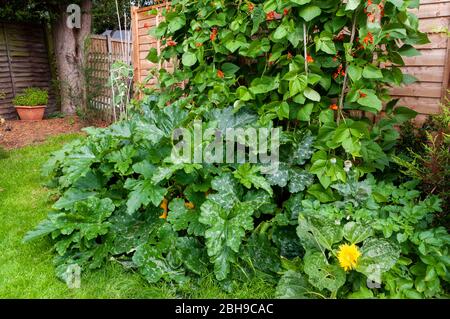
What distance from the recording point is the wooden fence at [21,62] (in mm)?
6977

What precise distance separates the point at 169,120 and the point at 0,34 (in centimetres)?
627

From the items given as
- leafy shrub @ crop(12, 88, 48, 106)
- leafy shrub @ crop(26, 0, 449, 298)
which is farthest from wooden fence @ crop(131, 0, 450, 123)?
leafy shrub @ crop(12, 88, 48, 106)

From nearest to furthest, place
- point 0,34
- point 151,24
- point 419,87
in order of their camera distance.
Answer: point 419,87
point 151,24
point 0,34

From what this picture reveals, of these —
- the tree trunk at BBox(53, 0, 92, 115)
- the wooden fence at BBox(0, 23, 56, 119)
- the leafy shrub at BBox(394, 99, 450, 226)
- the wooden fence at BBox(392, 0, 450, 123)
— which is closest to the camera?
the leafy shrub at BBox(394, 99, 450, 226)

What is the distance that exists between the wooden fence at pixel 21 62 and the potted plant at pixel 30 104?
293 mm

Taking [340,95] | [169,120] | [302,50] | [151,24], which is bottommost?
[169,120]

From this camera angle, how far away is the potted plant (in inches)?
262

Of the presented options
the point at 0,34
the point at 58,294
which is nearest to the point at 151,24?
the point at 58,294

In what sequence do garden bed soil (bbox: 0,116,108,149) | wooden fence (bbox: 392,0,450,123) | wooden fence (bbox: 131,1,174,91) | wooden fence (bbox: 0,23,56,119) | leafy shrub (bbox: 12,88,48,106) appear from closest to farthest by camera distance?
wooden fence (bbox: 392,0,450,123) < wooden fence (bbox: 131,1,174,91) < garden bed soil (bbox: 0,116,108,149) < leafy shrub (bbox: 12,88,48,106) < wooden fence (bbox: 0,23,56,119)

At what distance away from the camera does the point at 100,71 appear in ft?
20.3

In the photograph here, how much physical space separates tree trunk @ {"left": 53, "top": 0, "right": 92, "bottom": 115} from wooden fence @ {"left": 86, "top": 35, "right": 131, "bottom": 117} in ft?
0.96

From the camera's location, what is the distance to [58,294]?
1813 millimetres

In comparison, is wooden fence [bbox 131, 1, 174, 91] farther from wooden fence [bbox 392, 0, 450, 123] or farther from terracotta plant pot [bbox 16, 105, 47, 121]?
terracotta plant pot [bbox 16, 105, 47, 121]
